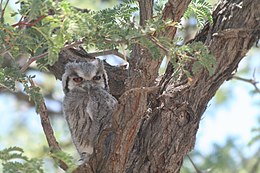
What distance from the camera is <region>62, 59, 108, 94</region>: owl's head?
4.52m

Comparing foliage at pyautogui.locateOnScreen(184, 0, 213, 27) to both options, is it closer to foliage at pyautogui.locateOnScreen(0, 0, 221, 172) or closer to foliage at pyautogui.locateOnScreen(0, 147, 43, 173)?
foliage at pyautogui.locateOnScreen(0, 0, 221, 172)

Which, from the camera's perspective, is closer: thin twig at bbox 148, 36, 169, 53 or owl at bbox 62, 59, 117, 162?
thin twig at bbox 148, 36, 169, 53

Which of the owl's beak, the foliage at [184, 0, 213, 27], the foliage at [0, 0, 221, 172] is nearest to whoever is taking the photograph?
the foliage at [0, 0, 221, 172]

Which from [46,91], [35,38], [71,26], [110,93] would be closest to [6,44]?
[35,38]

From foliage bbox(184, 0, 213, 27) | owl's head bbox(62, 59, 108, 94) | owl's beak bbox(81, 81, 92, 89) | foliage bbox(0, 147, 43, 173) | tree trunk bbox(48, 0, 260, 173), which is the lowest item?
foliage bbox(0, 147, 43, 173)

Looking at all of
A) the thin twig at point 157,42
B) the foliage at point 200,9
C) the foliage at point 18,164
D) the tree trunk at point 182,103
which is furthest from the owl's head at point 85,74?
the foliage at point 18,164

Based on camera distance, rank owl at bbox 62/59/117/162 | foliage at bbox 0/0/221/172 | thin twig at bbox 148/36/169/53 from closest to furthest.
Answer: foliage at bbox 0/0/221/172
thin twig at bbox 148/36/169/53
owl at bbox 62/59/117/162

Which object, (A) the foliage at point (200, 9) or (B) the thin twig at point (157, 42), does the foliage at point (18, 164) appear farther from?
(A) the foliage at point (200, 9)

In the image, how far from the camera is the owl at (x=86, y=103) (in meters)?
4.31

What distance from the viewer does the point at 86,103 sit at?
14.5 ft

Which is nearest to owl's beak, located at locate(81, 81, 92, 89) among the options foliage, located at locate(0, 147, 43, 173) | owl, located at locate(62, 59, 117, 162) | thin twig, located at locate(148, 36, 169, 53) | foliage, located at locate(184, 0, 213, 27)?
owl, located at locate(62, 59, 117, 162)

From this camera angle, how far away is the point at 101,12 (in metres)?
3.46

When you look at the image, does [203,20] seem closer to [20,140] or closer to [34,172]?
[34,172]

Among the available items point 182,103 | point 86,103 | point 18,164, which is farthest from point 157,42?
point 86,103
